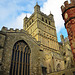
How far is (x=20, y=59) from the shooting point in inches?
612

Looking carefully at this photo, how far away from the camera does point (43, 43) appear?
32.2 meters

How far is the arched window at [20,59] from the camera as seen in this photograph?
14.4m

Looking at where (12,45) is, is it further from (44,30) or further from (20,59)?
(44,30)

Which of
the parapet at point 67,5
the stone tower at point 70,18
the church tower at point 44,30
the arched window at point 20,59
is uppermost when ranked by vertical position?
the church tower at point 44,30

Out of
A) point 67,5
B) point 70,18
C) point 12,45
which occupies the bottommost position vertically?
→ point 12,45

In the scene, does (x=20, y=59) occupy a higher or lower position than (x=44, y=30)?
lower

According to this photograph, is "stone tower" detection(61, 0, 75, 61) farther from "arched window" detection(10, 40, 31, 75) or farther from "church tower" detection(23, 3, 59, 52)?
"church tower" detection(23, 3, 59, 52)

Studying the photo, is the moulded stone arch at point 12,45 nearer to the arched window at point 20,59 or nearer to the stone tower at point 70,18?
the arched window at point 20,59

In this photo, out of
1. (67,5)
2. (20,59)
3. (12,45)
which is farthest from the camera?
(20,59)

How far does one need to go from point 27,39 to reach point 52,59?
8.53 meters

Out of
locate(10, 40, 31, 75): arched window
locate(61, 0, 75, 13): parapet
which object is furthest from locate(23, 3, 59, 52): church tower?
locate(61, 0, 75, 13): parapet

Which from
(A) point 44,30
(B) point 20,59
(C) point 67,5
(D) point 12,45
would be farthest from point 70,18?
(A) point 44,30

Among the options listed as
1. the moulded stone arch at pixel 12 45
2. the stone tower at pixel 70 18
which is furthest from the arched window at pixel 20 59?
the stone tower at pixel 70 18

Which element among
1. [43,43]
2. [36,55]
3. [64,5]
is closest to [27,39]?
[36,55]
